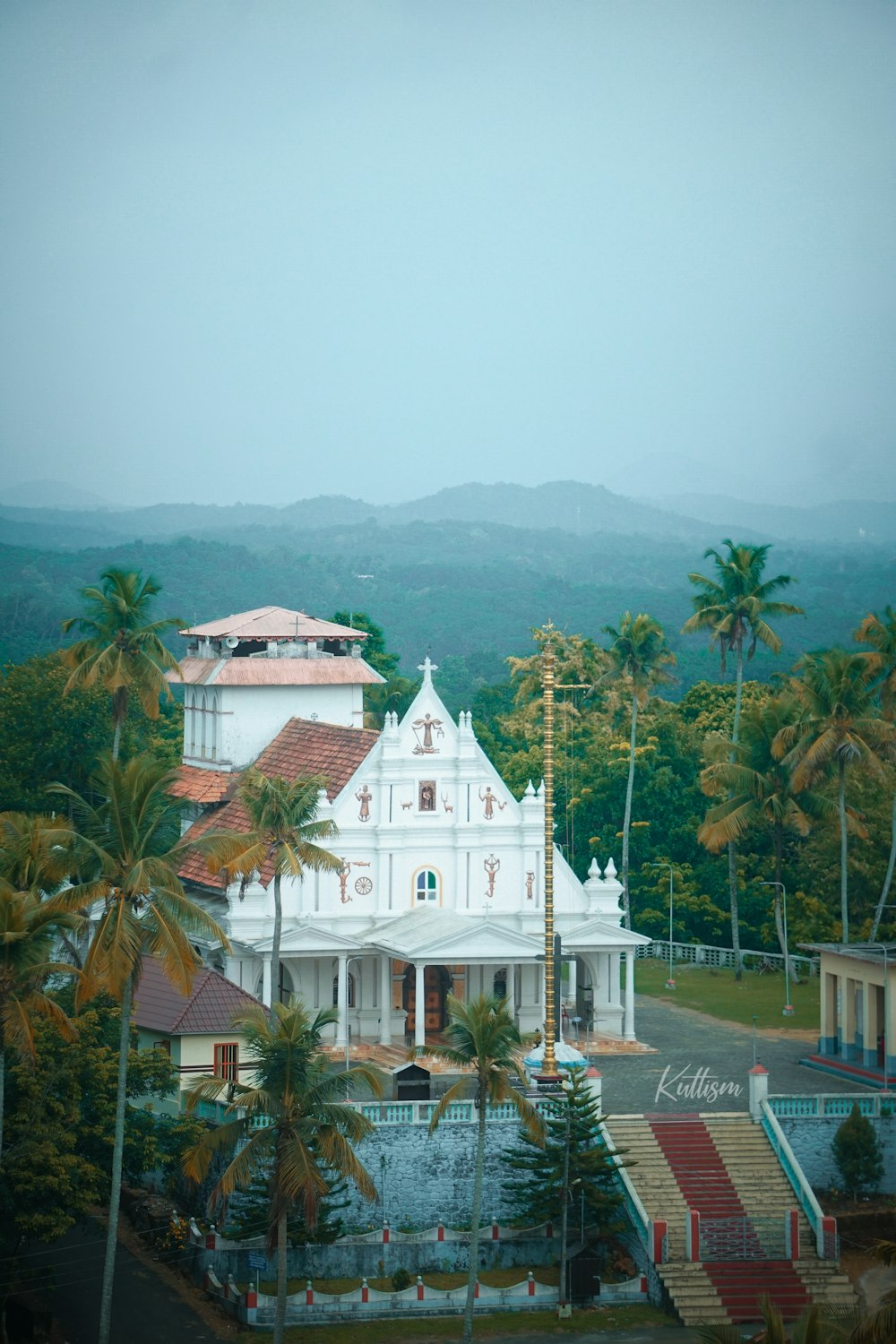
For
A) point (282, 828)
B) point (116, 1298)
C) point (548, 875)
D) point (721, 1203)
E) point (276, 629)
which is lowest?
point (116, 1298)

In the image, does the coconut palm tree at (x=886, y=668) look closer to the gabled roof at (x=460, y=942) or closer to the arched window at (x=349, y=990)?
the gabled roof at (x=460, y=942)

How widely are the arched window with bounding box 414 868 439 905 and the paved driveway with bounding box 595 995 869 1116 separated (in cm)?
743

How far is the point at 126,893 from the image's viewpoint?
3903cm

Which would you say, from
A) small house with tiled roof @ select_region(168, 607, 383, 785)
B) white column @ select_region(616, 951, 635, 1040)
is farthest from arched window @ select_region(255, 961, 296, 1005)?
small house with tiled roof @ select_region(168, 607, 383, 785)

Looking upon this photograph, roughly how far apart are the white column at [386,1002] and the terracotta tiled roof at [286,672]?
13.7 metres

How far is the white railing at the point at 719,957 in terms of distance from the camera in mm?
70188

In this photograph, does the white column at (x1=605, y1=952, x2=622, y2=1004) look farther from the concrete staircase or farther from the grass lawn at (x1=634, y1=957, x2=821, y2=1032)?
the concrete staircase

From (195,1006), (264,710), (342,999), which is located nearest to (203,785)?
(264,710)

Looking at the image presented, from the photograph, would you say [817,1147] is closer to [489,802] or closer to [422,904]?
[422,904]

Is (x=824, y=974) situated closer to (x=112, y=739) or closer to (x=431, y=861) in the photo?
(x=431, y=861)

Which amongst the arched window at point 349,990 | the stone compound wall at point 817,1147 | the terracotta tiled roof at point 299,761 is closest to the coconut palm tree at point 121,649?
the terracotta tiled roof at point 299,761

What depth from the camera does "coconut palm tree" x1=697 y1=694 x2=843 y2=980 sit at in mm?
66750

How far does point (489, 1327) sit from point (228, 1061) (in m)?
10.4

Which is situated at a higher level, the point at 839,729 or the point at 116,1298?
the point at 839,729
